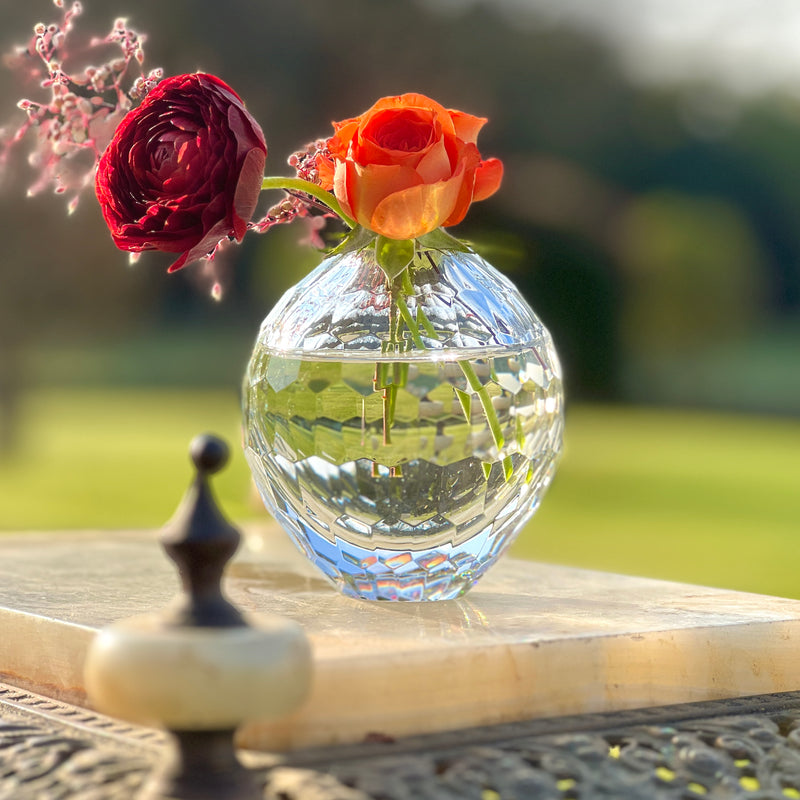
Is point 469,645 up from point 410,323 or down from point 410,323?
down

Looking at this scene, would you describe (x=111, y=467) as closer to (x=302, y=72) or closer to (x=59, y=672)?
(x=302, y=72)

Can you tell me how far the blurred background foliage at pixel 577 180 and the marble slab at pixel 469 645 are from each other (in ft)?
26.3

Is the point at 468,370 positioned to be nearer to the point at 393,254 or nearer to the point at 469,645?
the point at 393,254

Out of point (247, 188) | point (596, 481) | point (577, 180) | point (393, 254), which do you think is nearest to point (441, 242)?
point (393, 254)

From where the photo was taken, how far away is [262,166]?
754mm

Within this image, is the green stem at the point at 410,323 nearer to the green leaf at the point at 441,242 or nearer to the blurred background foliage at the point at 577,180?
the green leaf at the point at 441,242

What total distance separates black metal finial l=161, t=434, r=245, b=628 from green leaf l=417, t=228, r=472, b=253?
1.04 ft

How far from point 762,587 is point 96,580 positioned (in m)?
4.03

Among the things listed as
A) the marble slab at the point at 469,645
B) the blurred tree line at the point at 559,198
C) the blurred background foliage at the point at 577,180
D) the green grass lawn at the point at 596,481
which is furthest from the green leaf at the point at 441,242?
the blurred background foliage at the point at 577,180

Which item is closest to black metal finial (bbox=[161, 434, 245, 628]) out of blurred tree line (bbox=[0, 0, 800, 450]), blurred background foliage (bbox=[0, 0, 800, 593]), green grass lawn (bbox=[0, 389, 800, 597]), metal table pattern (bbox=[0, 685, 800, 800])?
metal table pattern (bbox=[0, 685, 800, 800])

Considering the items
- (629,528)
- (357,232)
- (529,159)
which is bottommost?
(629,528)

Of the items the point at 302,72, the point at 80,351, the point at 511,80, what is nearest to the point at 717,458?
the point at 511,80

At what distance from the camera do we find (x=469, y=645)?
69cm

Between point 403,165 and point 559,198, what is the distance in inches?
366
